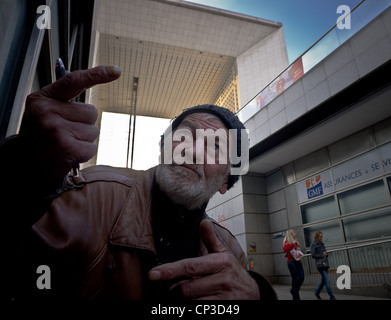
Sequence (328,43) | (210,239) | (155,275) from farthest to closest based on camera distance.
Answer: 1. (328,43)
2. (210,239)
3. (155,275)

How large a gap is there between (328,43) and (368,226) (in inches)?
236

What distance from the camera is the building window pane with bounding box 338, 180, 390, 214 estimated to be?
7398 millimetres

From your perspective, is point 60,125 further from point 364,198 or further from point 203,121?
point 364,198

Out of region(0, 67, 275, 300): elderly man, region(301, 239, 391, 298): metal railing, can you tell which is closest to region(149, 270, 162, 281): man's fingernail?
region(0, 67, 275, 300): elderly man

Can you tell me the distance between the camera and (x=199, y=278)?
3.18ft

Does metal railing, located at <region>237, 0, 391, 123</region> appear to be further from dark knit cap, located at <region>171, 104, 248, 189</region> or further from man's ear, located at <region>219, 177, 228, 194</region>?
man's ear, located at <region>219, 177, 228, 194</region>

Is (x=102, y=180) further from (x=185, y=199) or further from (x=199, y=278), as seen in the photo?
(x=199, y=278)

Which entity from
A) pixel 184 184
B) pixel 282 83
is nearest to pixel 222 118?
pixel 184 184

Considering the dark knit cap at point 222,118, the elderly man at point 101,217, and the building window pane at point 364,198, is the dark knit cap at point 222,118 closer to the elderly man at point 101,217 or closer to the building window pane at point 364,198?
the elderly man at point 101,217

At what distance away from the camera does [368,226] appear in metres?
7.64

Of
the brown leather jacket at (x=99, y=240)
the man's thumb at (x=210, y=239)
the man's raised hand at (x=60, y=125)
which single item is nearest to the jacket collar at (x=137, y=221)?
the brown leather jacket at (x=99, y=240)

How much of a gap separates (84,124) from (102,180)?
72 cm

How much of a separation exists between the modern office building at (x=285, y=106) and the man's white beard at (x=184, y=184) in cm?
95
